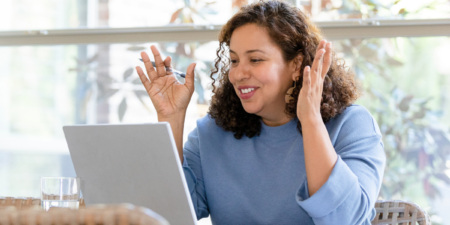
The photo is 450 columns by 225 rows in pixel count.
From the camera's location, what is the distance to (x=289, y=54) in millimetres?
1529

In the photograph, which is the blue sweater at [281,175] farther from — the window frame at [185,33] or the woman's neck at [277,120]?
the window frame at [185,33]

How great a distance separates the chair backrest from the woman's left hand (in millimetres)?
369

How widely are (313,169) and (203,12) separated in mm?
1243

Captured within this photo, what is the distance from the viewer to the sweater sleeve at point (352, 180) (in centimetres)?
116

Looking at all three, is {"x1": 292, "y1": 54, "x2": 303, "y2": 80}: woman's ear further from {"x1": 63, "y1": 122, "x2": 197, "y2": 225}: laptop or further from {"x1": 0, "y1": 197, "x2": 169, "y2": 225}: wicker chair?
{"x1": 0, "y1": 197, "x2": 169, "y2": 225}: wicker chair

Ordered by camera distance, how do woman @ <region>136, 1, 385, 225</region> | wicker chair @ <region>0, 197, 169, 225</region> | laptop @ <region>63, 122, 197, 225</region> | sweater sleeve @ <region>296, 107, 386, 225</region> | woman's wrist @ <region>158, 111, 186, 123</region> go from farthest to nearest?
woman's wrist @ <region>158, 111, 186, 123</region> < woman @ <region>136, 1, 385, 225</region> < sweater sleeve @ <region>296, 107, 386, 225</region> < laptop @ <region>63, 122, 197, 225</region> < wicker chair @ <region>0, 197, 169, 225</region>

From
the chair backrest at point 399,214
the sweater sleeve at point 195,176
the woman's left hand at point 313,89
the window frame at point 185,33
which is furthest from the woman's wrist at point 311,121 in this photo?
the window frame at point 185,33

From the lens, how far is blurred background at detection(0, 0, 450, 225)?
6.61ft

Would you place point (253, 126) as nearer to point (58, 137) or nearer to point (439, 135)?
point (439, 135)

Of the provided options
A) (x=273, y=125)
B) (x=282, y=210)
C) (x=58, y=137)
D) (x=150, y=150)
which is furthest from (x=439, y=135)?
(x=58, y=137)

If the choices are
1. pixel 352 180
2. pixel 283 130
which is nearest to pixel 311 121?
pixel 352 180

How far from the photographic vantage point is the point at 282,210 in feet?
4.54

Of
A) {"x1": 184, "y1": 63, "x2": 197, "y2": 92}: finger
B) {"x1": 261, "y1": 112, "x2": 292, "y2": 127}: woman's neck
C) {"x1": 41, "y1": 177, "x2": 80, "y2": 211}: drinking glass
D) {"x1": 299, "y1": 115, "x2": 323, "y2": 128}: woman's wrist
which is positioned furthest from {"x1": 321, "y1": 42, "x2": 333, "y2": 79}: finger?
{"x1": 41, "y1": 177, "x2": 80, "y2": 211}: drinking glass

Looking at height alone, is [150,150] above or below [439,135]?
above
